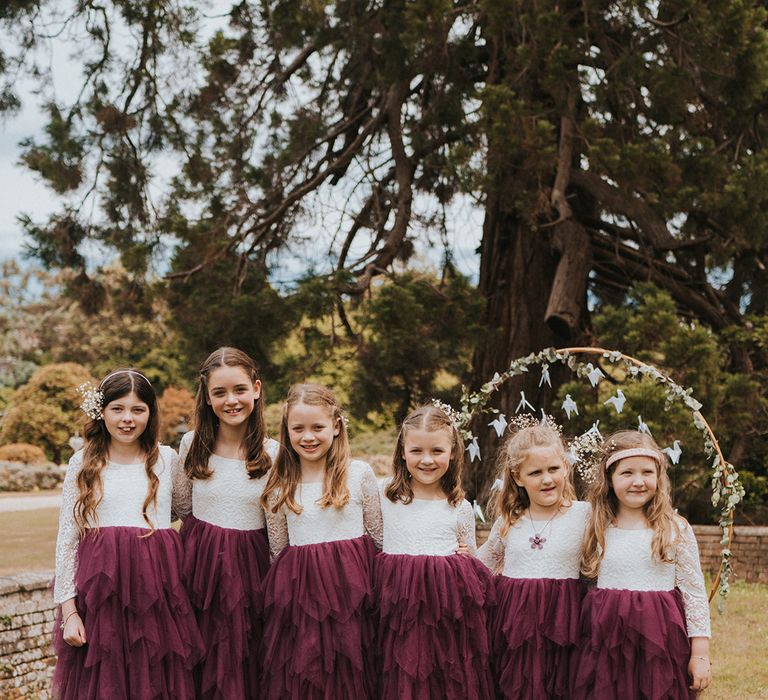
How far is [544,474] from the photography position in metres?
3.41

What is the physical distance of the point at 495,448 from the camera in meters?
9.34

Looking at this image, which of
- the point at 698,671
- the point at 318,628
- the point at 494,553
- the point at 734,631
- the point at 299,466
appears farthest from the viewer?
the point at 734,631

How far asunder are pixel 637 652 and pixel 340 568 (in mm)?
1037

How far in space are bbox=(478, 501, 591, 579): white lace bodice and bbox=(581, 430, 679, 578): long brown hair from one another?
48mm

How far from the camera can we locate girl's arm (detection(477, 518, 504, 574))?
3.59m

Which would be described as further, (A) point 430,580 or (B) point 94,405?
(B) point 94,405

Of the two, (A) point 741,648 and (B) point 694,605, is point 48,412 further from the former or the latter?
Result: (B) point 694,605

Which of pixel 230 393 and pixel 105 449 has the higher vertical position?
pixel 230 393

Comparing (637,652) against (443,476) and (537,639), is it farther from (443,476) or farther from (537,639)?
(443,476)

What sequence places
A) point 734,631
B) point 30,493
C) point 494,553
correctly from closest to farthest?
1. point 494,553
2. point 734,631
3. point 30,493

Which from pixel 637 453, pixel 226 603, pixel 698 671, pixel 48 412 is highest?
pixel 48 412

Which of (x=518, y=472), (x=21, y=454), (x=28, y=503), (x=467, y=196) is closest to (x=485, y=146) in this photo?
(x=467, y=196)

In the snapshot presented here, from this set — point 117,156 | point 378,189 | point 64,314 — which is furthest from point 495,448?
point 64,314

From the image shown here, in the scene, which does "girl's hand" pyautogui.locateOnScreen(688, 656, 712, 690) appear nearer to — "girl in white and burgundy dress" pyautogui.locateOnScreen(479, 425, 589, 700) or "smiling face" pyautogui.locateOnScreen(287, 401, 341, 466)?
"girl in white and burgundy dress" pyautogui.locateOnScreen(479, 425, 589, 700)
